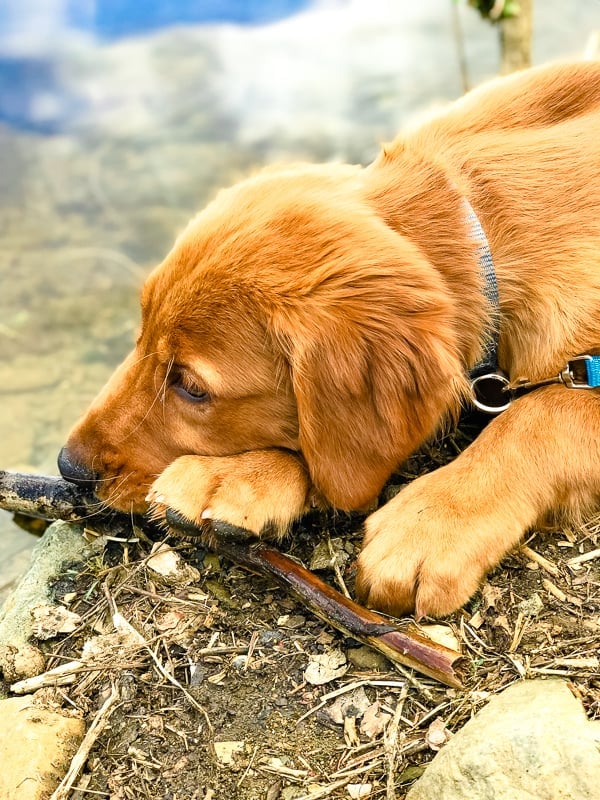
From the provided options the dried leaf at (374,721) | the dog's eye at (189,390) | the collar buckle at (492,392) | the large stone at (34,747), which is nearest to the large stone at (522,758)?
the dried leaf at (374,721)

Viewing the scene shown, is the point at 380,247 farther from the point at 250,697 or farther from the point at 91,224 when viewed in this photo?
the point at 91,224

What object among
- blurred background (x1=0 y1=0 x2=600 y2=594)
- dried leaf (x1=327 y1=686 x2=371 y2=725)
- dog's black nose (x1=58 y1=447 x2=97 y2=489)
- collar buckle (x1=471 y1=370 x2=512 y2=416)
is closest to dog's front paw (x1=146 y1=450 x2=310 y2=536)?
dog's black nose (x1=58 y1=447 x2=97 y2=489)

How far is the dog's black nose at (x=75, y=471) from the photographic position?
3.23m

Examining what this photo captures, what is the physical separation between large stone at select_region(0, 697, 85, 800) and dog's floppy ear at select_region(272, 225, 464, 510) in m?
1.17

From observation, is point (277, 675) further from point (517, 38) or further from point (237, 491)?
point (517, 38)

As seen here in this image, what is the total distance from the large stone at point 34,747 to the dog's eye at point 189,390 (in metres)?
1.16

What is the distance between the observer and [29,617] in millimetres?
3209

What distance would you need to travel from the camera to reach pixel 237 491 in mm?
2992

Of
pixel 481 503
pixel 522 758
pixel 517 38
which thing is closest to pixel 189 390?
pixel 481 503

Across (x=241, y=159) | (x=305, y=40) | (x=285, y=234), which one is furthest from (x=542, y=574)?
(x=305, y=40)

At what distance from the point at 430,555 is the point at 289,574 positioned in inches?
19.2

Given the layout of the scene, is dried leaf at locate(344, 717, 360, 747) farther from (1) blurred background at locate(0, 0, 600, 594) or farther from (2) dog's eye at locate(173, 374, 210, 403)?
(1) blurred background at locate(0, 0, 600, 594)

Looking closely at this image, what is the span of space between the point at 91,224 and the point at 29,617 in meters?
6.01

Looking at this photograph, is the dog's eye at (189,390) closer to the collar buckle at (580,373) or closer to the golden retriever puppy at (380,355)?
the golden retriever puppy at (380,355)
